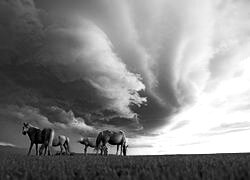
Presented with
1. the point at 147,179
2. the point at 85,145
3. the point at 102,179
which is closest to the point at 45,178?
the point at 102,179

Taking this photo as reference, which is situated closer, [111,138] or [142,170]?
[142,170]

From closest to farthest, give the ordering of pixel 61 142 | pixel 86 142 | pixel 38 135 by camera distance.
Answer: pixel 38 135, pixel 61 142, pixel 86 142

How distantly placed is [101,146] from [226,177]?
1171 inches

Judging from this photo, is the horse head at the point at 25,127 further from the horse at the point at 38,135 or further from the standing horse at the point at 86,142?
the standing horse at the point at 86,142

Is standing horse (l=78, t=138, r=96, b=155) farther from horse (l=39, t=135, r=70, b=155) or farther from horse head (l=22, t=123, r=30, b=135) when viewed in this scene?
horse head (l=22, t=123, r=30, b=135)

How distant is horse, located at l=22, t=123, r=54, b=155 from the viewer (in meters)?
27.6

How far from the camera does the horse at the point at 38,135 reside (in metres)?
27.6

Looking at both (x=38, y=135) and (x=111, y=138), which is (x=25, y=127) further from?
(x=111, y=138)

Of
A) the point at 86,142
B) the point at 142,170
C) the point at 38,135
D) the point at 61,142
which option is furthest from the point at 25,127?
the point at 142,170

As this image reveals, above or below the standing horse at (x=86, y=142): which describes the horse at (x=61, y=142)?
below

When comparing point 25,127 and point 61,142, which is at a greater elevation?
point 25,127

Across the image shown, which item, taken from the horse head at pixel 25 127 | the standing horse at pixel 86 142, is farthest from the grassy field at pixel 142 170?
the standing horse at pixel 86 142

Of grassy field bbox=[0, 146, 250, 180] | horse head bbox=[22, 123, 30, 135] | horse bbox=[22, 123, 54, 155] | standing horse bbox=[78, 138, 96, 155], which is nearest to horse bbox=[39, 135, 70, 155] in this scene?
horse bbox=[22, 123, 54, 155]

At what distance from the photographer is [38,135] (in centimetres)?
2841
